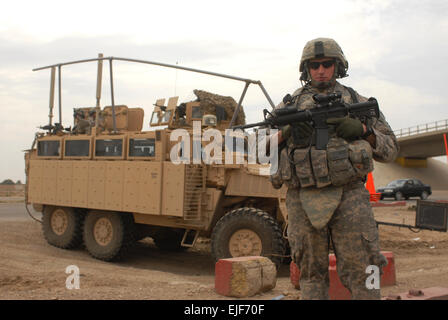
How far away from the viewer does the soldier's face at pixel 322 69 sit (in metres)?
2.84

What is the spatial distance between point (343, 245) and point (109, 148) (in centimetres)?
608

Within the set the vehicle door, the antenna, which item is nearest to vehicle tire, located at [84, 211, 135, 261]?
the antenna

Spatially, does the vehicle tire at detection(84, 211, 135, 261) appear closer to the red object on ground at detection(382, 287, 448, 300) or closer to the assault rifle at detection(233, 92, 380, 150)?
the red object on ground at detection(382, 287, 448, 300)

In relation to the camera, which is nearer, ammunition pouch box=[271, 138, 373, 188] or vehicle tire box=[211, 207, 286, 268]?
ammunition pouch box=[271, 138, 373, 188]

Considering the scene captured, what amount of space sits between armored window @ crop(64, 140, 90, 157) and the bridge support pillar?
104 ft

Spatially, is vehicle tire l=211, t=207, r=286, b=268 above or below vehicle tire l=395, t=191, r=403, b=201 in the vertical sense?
below

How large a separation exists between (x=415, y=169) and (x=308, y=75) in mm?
36889

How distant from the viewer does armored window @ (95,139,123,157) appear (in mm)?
7941

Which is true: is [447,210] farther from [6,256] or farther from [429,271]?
[6,256]

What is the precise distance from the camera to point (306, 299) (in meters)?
2.66

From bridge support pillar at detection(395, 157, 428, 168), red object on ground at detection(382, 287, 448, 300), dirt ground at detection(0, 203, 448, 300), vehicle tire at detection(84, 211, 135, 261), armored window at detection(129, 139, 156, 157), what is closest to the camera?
red object on ground at detection(382, 287, 448, 300)

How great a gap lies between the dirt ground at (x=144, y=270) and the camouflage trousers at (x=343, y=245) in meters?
2.09

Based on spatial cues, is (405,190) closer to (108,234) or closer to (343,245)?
(108,234)

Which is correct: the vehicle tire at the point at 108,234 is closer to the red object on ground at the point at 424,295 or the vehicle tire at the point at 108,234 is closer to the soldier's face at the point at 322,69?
the red object on ground at the point at 424,295
